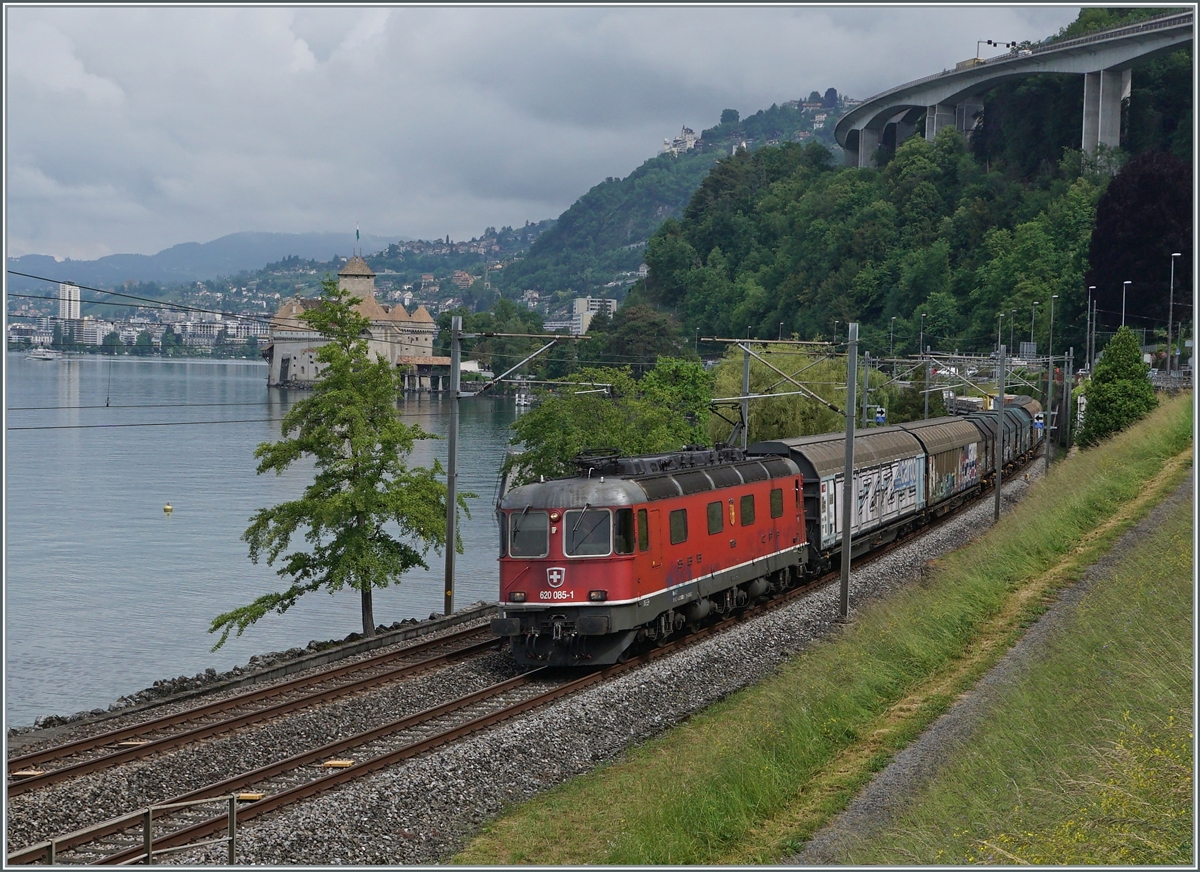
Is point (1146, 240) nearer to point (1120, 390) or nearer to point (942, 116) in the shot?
point (1120, 390)

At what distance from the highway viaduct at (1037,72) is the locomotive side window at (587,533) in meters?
103

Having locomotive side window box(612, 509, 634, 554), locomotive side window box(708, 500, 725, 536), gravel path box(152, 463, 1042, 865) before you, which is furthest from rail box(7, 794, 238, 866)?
locomotive side window box(708, 500, 725, 536)

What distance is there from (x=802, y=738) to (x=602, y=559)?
6.61 m

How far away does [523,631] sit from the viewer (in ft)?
76.5

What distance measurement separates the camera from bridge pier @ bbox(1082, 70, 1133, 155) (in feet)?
404

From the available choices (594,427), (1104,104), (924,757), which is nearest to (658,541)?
(924,757)

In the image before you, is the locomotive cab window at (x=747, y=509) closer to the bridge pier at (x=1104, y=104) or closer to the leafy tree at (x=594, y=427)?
the leafy tree at (x=594, y=427)

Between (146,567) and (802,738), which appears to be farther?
(146,567)

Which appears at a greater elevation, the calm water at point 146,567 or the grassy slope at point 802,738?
the grassy slope at point 802,738

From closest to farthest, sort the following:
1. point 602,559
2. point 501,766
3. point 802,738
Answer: point 802,738
point 501,766
point 602,559

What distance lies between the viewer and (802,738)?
1709 cm

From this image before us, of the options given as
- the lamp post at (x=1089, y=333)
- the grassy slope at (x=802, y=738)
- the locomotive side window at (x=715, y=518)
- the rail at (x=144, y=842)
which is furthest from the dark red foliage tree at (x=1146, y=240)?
the rail at (x=144, y=842)

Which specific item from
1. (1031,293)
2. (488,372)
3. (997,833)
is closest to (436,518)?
(997,833)

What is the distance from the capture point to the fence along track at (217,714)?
689 inches
